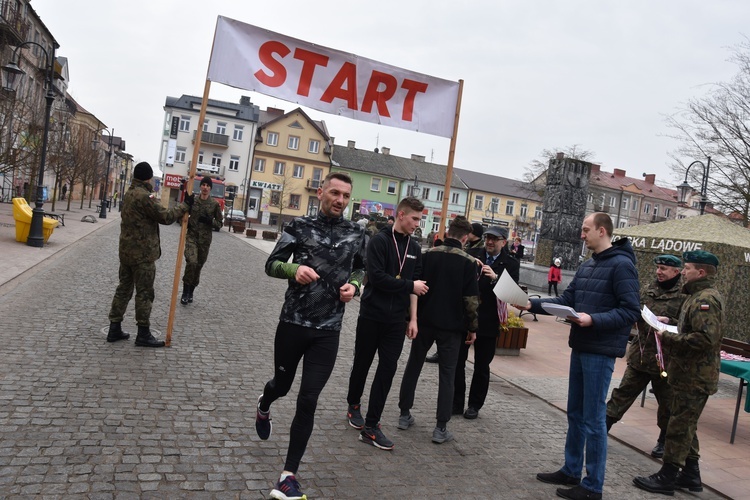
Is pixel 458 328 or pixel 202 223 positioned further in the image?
pixel 202 223

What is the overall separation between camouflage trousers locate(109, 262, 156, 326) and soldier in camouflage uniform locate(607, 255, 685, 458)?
5.14 metres

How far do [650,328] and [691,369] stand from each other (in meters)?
0.57

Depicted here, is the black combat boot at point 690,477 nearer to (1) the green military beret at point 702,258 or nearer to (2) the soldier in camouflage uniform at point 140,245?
(1) the green military beret at point 702,258

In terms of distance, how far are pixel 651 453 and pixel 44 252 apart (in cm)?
1494

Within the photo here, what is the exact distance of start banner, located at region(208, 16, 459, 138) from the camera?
6457 millimetres

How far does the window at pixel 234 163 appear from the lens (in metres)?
63.5

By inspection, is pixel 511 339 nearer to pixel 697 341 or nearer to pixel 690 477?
pixel 690 477

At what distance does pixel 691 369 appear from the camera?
4.70 m

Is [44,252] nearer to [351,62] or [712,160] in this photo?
[351,62]

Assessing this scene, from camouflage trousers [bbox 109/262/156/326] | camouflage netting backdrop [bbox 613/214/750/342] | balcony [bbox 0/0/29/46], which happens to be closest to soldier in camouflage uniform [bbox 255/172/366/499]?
camouflage trousers [bbox 109/262/156/326]

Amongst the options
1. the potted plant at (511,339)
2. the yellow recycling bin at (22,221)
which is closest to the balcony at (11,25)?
the yellow recycling bin at (22,221)

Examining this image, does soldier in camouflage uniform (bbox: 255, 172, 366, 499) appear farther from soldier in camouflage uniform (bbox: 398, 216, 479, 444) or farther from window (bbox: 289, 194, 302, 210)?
window (bbox: 289, 194, 302, 210)

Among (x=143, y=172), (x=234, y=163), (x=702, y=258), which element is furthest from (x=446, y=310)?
(x=234, y=163)

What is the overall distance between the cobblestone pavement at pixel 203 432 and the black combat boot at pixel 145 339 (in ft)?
0.39
